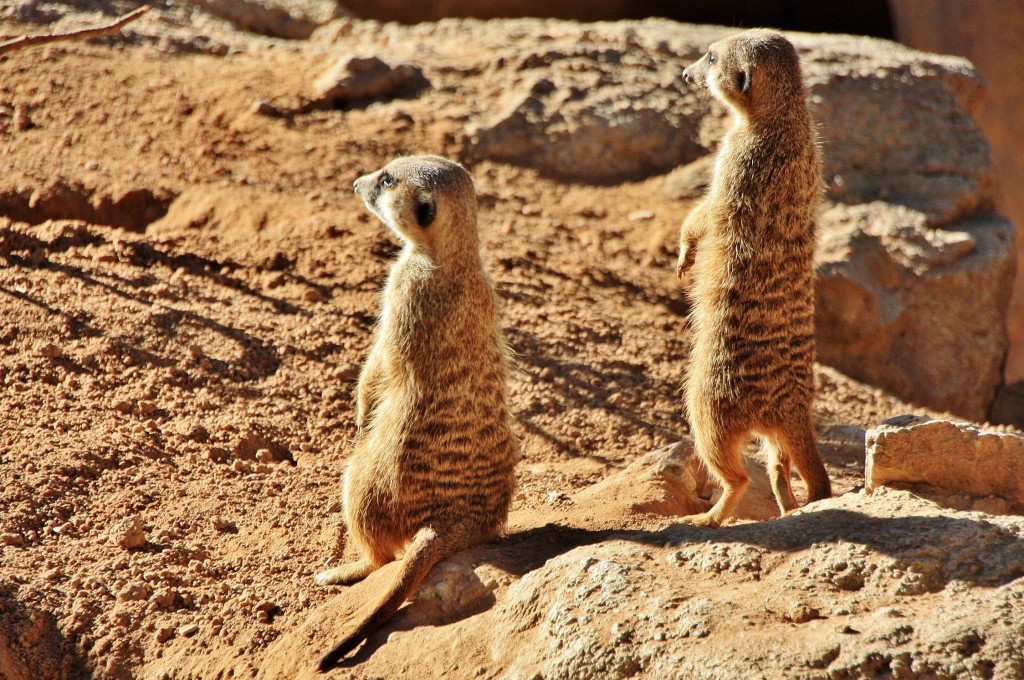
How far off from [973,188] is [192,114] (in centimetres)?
461

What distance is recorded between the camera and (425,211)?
324 cm

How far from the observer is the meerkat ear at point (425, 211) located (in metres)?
3.21

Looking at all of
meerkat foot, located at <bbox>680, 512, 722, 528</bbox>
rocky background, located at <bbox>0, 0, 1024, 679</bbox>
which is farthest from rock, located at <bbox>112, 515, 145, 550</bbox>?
meerkat foot, located at <bbox>680, 512, 722, 528</bbox>

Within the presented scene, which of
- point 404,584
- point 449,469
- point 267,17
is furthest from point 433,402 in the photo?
point 267,17

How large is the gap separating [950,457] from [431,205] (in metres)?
1.77

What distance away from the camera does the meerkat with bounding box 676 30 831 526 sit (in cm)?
339

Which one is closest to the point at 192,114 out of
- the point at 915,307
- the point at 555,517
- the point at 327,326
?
the point at 327,326

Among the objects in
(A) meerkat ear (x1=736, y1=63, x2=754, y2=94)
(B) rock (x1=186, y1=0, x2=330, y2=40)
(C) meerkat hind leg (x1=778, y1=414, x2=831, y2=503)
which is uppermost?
(B) rock (x1=186, y1=0, x2=330, y2=40)

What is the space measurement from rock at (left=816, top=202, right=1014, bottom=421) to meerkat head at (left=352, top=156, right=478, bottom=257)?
294 centimetres

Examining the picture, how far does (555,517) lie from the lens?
342 cm

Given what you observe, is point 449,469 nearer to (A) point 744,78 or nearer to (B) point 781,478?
(B) point 781,478

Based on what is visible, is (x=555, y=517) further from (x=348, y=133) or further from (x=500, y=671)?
(x=348, y=133)

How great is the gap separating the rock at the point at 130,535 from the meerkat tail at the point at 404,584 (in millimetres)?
939

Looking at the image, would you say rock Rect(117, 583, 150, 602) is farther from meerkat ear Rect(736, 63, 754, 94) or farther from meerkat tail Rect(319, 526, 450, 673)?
meerkat ear Rect(736, 63, 754, 94)
